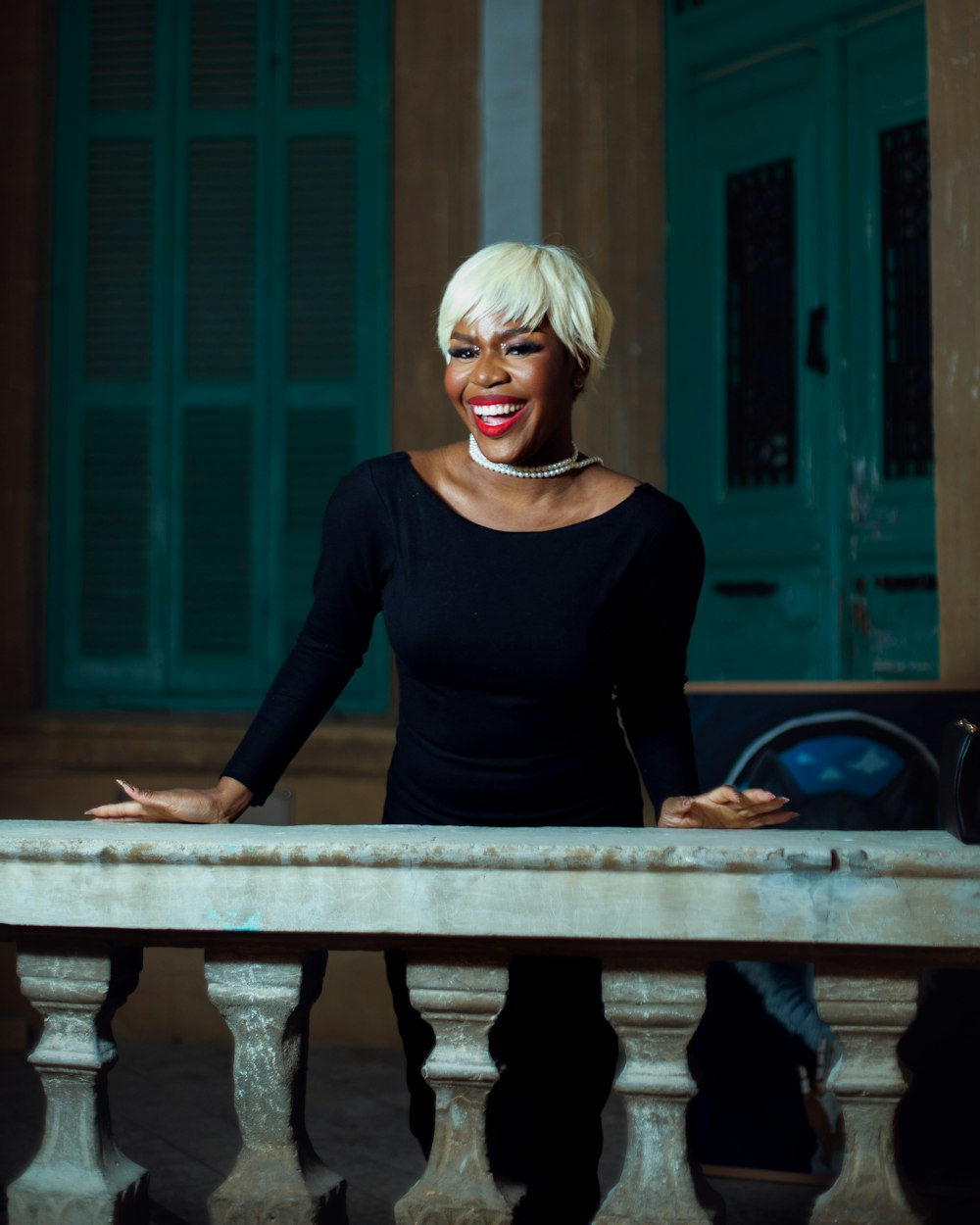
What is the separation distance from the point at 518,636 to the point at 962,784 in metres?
0.59

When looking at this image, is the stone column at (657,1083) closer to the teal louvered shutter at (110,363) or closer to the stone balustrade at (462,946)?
the stone balustrade at (462,946)

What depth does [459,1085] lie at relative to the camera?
64.9 inches

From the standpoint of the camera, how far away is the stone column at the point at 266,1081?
1.67 metres

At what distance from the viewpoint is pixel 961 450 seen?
407 centimetres

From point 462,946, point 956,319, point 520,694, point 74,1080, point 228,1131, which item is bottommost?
point 228,1131

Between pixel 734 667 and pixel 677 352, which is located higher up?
pixel 677 352

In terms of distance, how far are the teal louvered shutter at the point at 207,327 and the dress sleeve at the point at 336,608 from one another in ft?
10.5

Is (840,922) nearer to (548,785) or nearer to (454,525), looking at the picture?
(548,785)

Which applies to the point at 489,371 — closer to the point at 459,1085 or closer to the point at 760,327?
the point at 459,1085

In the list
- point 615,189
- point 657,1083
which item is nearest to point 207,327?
point 615,189

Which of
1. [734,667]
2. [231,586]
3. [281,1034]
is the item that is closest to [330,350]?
[231,586]

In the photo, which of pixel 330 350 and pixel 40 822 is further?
pixel 330 350

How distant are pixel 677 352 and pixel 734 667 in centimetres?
101

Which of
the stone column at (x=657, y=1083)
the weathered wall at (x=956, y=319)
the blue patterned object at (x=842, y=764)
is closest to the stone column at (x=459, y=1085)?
the stone column at (x=657, y=1083)
